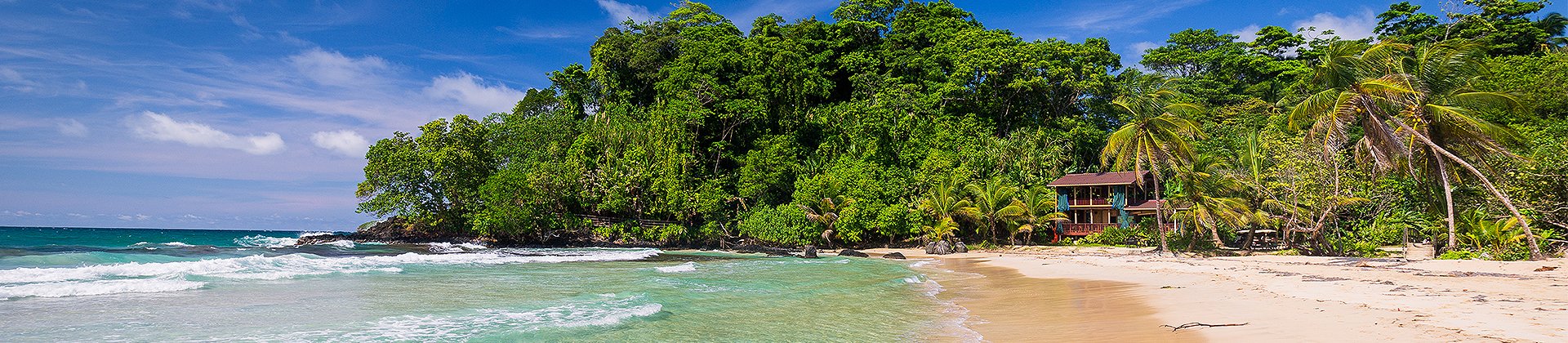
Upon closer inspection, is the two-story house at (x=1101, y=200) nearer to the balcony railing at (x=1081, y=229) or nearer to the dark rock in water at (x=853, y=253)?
the balcony railing at (x=1081, y=229)

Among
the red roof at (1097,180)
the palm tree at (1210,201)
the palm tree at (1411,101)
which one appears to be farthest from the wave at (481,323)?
the red roof at (1097,180)

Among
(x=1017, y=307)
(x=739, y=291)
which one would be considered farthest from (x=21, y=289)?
(x=1017, y=307)

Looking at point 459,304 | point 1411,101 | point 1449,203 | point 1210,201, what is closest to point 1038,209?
point 1210,201

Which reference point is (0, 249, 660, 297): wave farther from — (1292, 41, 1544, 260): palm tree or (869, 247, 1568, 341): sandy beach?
(1292, 41, 1544, 260): palm tree

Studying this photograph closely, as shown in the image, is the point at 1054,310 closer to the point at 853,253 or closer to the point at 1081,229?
the point at 853,253

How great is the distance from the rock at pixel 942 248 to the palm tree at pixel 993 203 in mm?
1820

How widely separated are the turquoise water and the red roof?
1746 centimetres

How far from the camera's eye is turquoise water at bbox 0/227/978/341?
866cm

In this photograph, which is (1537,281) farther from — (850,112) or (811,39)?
(811,39)

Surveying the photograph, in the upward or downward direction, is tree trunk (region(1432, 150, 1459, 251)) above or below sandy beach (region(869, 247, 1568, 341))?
above

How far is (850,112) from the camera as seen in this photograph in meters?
37.6

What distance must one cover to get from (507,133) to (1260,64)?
144 feet

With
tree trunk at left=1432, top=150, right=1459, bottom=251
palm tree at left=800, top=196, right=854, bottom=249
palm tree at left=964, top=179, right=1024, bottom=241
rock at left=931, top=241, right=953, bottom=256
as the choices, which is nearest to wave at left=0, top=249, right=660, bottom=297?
palm tree at left=800, top=196, right=854, bottom=249

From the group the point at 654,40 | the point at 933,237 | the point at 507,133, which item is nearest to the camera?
the point at 933,237
